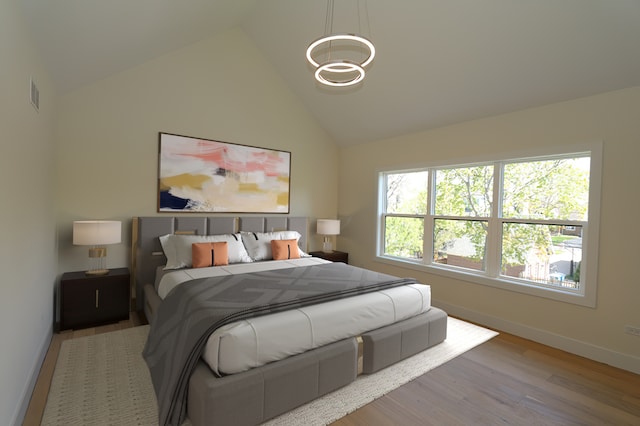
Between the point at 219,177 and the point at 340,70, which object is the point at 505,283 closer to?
the point at 340,70

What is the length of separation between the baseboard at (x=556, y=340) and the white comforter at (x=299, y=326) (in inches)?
45.3

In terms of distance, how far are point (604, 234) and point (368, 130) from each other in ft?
10.3

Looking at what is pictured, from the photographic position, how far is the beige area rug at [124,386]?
6.15 feet

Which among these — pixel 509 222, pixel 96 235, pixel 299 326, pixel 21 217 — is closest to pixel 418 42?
pixel 509 222

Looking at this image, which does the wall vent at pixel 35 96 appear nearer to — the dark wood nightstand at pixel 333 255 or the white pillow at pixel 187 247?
the white pillow at pixel 187 247

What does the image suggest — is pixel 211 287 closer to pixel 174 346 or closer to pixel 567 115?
pixel 174 346

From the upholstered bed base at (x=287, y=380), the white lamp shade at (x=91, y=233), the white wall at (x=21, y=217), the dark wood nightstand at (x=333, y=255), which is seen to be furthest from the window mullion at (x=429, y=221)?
the white wall at (x=21, y=217)

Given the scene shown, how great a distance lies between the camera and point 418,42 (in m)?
3.23

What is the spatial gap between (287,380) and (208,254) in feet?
6.47

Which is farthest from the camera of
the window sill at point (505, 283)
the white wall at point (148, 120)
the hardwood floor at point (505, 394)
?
the white wall at point (148, 120)

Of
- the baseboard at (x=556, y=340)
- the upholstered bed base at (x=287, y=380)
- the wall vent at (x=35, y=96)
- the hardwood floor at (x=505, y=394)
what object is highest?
the wall vent at (x=35, y=96)

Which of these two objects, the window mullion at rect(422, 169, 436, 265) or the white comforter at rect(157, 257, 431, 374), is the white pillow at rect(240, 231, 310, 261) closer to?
the white comforter at rect(157, 257, 431, 374)

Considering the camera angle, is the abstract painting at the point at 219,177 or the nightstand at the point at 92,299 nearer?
the nightstand at the point at 92,299

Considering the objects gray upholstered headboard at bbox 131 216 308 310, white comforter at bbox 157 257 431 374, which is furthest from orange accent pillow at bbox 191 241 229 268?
gray upholstered headboard at bbox 131 216 308 310
